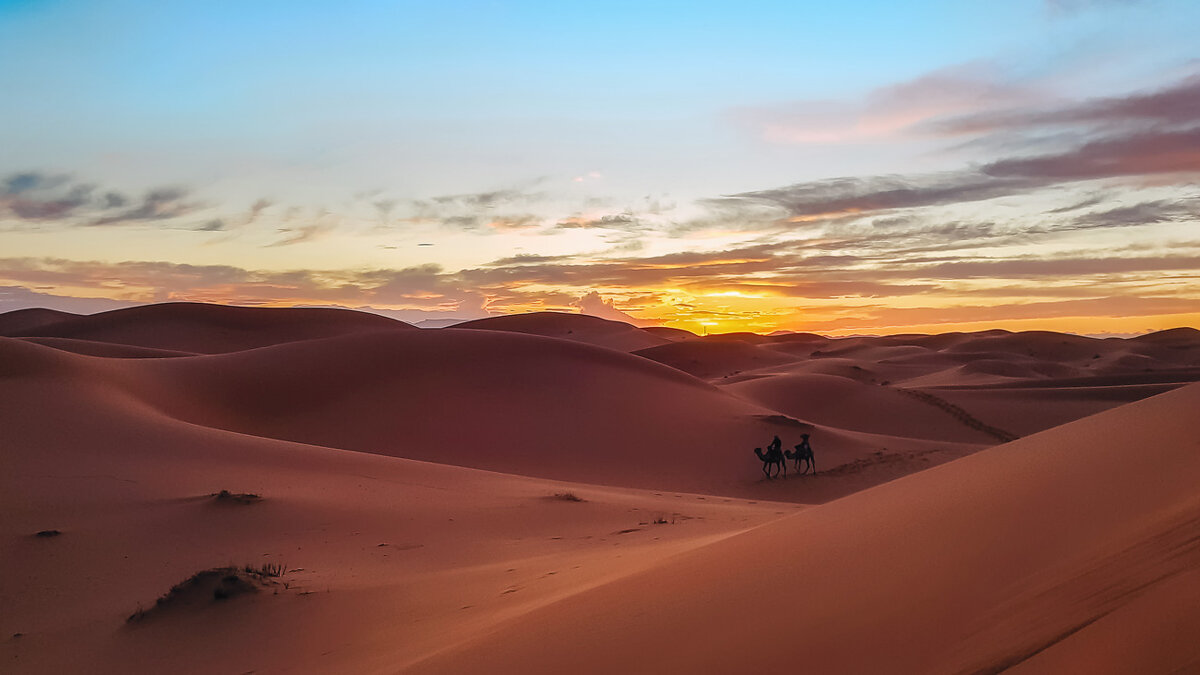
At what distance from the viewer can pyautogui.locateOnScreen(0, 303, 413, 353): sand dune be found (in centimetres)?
7412

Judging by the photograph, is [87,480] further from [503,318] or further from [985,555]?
[503,318]

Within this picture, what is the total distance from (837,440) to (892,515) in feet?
77.5

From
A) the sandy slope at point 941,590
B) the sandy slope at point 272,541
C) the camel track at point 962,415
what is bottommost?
the camel track at point 962,415

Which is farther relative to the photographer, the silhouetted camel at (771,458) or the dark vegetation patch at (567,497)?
the silhouetted camel at (771,458)

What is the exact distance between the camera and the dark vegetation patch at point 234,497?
12.0 meters

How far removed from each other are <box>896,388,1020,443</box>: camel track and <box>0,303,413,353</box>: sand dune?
163ft

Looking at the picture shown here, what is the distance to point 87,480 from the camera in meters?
12.9

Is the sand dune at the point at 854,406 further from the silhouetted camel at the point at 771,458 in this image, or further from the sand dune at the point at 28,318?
the sand dune at the point at 28,318

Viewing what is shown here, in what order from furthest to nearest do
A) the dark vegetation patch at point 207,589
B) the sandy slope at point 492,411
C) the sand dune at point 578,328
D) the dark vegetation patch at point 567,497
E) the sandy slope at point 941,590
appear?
the sand dune at point 578,328 < the sandy slope at point 492,411 < the dark vegetation patch at point 567,497 < the dark vegetation patch at point 207,589 < the sandy slope at point 941,590

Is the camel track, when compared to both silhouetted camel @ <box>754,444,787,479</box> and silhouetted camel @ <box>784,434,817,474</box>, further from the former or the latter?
silhouetted camel @ <box>754,444,787,479</box>

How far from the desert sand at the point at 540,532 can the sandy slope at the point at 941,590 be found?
20 mm

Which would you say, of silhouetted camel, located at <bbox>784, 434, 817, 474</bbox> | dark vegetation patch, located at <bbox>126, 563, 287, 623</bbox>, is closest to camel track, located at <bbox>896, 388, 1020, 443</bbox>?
silhouetted camel, located at <bbox>784, 434, 817, 474</bbox>

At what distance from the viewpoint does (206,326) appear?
259 feet

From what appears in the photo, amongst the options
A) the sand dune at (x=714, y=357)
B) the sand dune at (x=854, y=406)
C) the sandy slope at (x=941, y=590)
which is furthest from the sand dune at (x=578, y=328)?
the sandy slope at (x=941, y=590)
